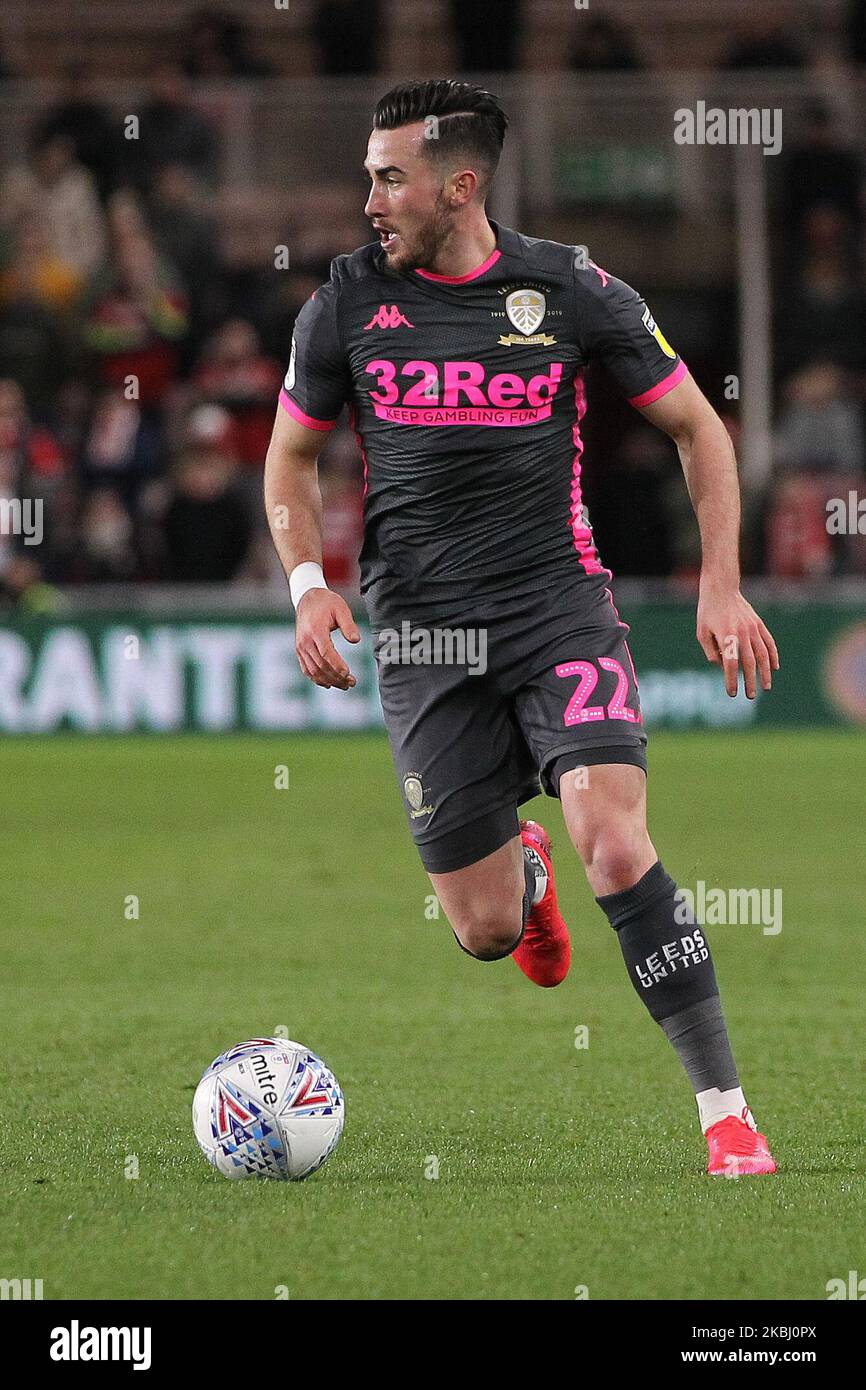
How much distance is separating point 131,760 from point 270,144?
203 inches

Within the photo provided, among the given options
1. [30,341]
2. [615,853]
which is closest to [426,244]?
[615,853]

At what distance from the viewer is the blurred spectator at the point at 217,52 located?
58.2 ft

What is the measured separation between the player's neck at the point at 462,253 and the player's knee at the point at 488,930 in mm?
1616

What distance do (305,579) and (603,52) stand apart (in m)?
13.2

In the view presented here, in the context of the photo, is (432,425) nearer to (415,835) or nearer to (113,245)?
(415,835)

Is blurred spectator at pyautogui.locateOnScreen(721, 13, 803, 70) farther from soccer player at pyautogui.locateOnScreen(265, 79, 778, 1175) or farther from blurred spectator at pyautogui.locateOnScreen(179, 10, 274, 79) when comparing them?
soccer player at pyautogui.locateOnScreen(265, 79, 778, 1175)

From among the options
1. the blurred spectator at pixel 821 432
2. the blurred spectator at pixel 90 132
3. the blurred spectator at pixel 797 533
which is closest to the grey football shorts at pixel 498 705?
the blurred spectator at pixel 797 533

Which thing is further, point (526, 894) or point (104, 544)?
point (104, 544)

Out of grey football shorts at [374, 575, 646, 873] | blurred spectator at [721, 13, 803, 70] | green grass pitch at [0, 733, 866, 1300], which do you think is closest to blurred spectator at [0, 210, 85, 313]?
green grass pitch at [0, 733, 866, 1300]

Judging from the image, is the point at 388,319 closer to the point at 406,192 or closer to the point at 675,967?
the point at 406,192

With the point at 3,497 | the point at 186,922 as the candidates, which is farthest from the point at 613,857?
the point at 3,497

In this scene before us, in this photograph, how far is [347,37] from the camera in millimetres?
18266

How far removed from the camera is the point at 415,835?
19.0 feet

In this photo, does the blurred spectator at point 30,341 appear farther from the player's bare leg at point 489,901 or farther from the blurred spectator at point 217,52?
the player's bare leg at point 489,901
